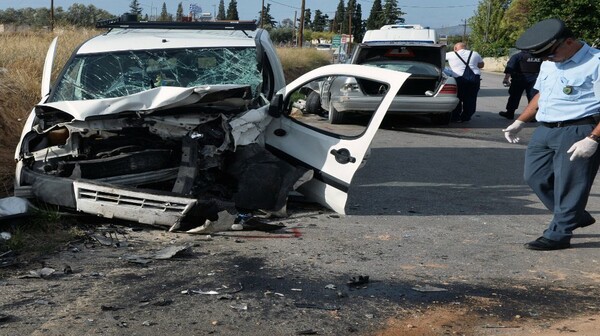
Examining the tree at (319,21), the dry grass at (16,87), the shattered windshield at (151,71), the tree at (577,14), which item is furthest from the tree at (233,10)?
the shattered windshield at (151,71)

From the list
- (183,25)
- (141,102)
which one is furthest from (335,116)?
(141,102)

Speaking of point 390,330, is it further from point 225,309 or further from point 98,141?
point 98,141

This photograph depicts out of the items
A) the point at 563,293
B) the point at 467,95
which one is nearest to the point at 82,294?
the point at 563,293

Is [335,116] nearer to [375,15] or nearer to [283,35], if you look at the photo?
[283,35]

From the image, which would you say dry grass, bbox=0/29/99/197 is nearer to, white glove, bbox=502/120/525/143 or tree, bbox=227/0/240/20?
white glove, bbox=502/120/525/143

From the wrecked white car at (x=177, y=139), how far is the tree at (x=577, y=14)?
30.6 metres

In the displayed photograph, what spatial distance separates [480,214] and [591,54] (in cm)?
214

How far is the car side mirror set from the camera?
696cm

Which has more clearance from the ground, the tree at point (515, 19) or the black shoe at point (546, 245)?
the tree at point (515, 19)

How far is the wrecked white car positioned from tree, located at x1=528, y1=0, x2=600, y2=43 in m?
30.6

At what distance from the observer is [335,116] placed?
13508 mm

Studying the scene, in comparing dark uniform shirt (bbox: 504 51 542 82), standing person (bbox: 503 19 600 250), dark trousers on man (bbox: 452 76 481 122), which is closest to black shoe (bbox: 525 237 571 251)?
standing person (bbox: 503 19 600 250)

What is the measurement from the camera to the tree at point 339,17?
96.6m

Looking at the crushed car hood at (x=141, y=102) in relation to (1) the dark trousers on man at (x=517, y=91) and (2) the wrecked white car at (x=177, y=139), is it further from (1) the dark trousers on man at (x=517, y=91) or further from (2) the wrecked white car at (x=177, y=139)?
(1) the dark trousers on man at (x=517, y=91)
